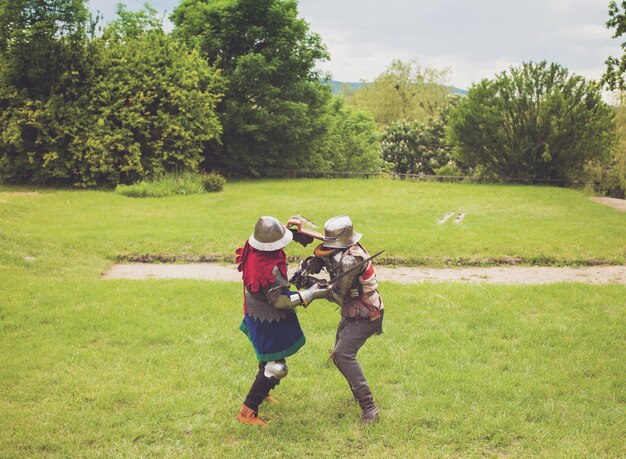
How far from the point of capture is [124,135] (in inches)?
866

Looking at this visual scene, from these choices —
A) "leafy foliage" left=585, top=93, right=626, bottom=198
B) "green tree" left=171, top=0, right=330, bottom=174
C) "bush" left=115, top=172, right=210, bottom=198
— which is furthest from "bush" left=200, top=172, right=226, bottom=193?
"leafy foliage" left=585, top=93, right=626, bottom=198

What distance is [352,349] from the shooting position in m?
5.03

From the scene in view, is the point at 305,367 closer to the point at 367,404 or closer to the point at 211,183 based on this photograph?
the point at 367,404

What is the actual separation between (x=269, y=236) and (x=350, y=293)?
33.8 inches

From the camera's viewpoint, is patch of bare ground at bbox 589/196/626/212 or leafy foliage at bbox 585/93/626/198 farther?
leafy foliage at bbox 585/93/626/198

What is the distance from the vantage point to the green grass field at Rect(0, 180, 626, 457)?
15.8 ft

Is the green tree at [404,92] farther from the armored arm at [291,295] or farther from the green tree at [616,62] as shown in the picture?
the armored arm at [291,295]

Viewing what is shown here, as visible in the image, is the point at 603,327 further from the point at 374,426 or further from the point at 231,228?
the point at 231,228

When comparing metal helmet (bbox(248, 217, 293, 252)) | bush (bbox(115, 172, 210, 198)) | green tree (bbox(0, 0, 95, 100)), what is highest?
green tree (bbox(0, 0, 95, 100))

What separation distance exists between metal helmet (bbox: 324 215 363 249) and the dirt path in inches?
204

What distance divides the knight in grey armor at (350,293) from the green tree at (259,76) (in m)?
21.4

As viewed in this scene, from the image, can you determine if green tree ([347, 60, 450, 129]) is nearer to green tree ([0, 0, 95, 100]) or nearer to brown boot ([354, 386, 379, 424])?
green tree ([0, 0, 95, 100])

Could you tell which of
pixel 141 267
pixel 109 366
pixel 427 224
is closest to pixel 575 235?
pixel 427 224

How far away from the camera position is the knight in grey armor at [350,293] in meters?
4.82
